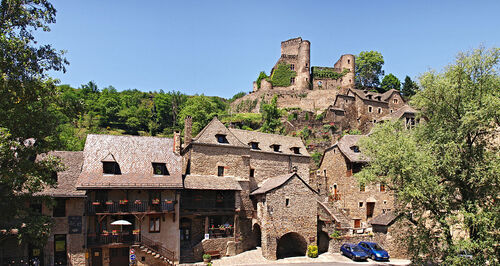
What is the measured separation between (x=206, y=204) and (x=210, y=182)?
182 cm

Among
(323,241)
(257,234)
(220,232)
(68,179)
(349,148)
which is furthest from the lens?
(349,148)

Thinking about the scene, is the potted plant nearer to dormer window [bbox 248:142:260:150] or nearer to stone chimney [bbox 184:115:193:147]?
stone chimney [bbox 184:115:193:147]

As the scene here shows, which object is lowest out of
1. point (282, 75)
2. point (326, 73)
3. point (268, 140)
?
point (268, 140)

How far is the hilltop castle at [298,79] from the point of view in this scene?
80.7 metres

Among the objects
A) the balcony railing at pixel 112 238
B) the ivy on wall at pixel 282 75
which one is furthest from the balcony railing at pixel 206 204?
the ivy on wall at pixel 282 75

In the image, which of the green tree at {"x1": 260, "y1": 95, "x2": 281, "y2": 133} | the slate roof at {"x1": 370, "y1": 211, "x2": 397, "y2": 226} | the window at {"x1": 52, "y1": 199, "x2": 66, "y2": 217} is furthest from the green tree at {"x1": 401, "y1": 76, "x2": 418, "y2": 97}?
the window at {"x1": 52, "y1": 199, "x2": 66, "y2": 217}

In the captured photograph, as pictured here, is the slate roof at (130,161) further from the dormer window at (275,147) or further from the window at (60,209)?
the dormer window at (275,147)

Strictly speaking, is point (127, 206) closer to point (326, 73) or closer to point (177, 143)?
point (177, 143)

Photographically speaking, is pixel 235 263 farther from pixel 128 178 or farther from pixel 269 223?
pixel 128 178

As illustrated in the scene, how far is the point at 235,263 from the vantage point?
26.7 metres

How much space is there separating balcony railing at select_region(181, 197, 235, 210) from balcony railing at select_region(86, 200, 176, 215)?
1.63 meters

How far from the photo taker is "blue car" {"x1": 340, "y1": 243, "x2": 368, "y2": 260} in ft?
91.0

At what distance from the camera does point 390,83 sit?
8400 centimetres

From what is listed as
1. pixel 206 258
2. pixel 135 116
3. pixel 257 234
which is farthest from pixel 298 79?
pixel 206 258
